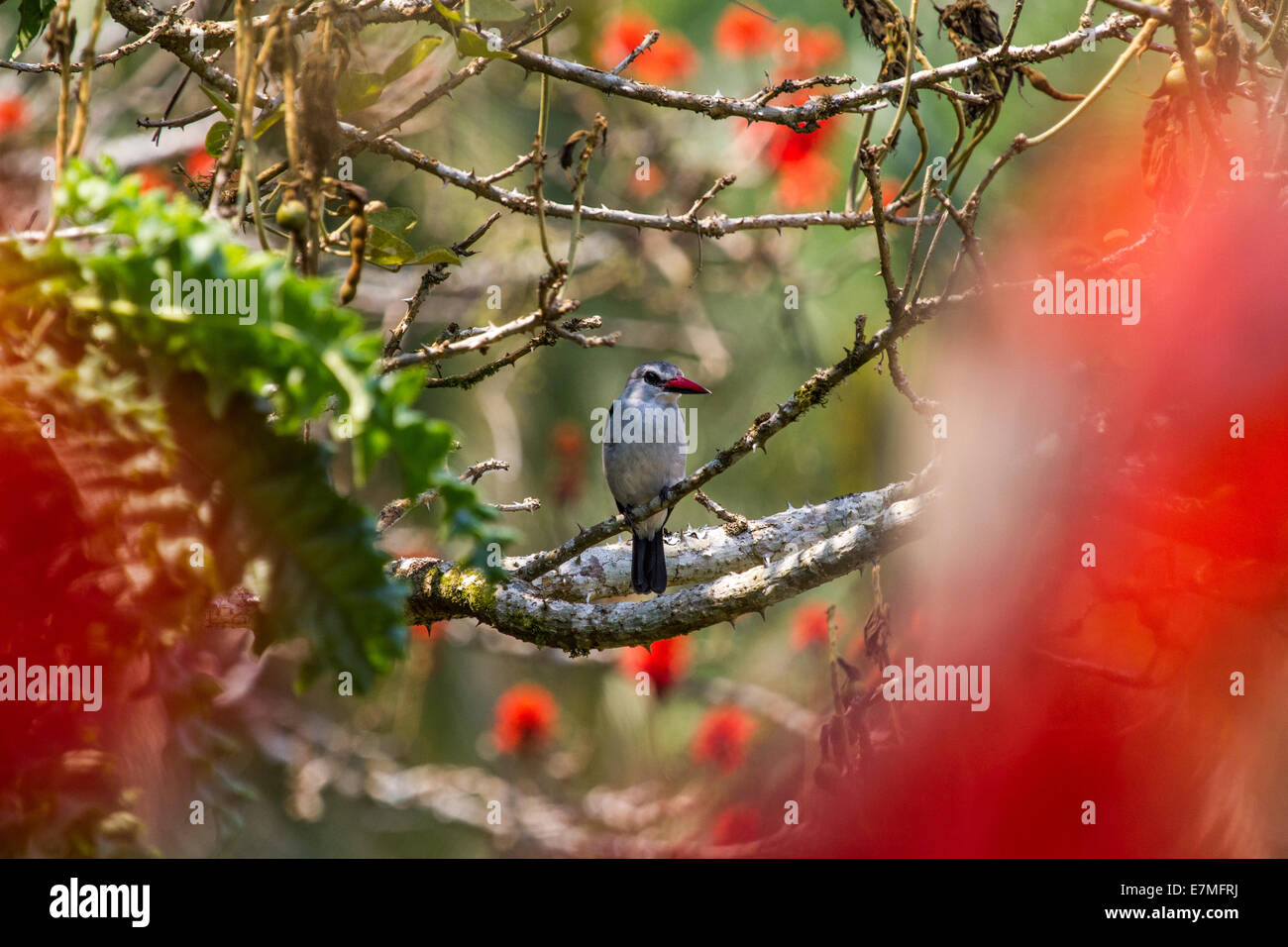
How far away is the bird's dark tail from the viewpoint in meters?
3.59

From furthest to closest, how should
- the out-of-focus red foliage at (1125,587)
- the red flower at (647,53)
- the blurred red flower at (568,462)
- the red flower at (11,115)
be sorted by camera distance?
the blurred red flower at (568,462) → the red flower at (647,53) → the red flower at (11,115) → the out-of-focus red foliage at (1125,587)

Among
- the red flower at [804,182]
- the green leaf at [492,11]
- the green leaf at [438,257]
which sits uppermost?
the red flower at [804,182]

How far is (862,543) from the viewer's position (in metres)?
2.54

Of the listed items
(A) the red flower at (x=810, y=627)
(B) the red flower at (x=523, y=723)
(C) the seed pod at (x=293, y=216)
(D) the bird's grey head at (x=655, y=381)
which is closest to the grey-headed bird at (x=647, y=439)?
(D) the bird's grey head at (x=655, y=381)

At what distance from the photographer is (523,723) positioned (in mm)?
5277

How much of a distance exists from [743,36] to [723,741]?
310 centimetres

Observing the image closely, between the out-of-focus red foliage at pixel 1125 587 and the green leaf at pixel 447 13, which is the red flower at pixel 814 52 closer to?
the green leaf at pixel 447 13

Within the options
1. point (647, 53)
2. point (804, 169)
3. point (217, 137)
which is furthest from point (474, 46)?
point (804, 169)

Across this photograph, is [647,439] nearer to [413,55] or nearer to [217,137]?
[217,137]

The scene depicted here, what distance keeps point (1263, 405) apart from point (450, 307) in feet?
18.6

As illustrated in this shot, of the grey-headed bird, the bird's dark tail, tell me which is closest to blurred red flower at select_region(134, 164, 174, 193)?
the grey-headed bird

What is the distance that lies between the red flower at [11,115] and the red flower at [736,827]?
144 inches

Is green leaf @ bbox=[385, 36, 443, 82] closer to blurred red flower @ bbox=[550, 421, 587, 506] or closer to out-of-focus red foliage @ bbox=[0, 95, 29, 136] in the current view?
out-of-focus red foliage @ bbox=[0, 95, 29, 136]

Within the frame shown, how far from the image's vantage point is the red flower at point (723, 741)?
198 inches
